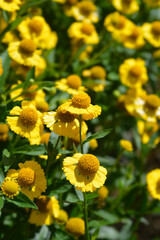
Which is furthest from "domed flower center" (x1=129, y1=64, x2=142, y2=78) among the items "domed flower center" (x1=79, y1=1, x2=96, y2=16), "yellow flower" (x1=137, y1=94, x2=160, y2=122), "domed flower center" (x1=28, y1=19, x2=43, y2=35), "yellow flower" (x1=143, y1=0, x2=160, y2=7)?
"yellow flower" (x1=143, y1=0, x2=160, y2=7)

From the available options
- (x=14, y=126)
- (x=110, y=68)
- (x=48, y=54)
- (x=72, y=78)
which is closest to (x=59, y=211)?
(x=14, y=126)

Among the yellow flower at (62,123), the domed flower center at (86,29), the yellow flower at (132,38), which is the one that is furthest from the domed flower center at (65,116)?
the yellow flower at (132,38)

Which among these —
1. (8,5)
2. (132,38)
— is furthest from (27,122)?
(132,38)

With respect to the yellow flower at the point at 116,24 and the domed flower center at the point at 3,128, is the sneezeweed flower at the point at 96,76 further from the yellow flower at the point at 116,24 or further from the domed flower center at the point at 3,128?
the domed flower center at the point at 3,128

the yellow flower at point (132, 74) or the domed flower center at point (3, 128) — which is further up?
the domed flower center at point (3, 128)

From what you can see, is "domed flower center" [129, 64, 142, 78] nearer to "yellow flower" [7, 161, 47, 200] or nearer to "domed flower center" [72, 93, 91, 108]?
"domed flower center" [72, 93, 91, 108]

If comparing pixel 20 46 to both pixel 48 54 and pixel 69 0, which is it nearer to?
pixel 48 54
